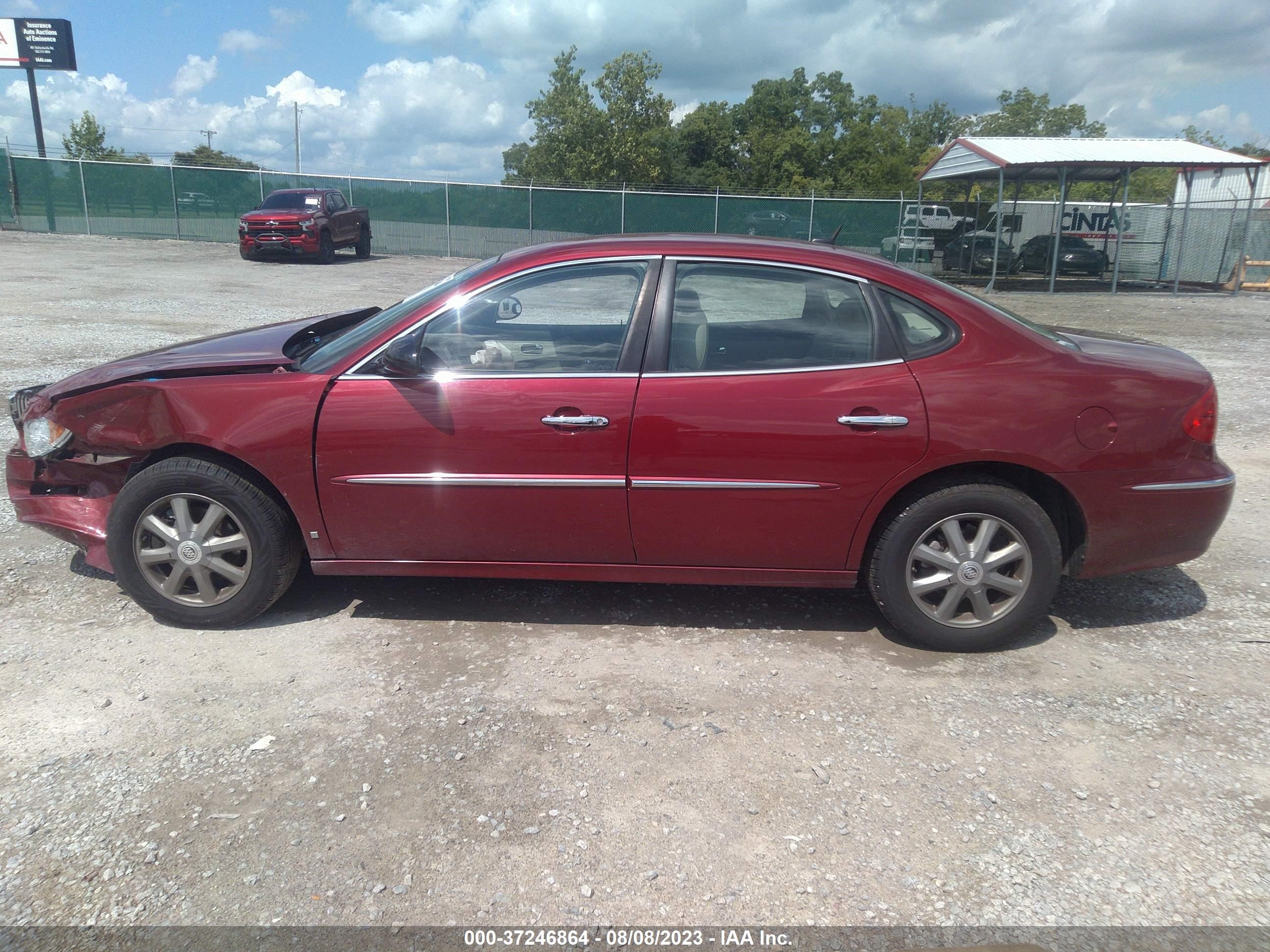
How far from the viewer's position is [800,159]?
59.2 meters

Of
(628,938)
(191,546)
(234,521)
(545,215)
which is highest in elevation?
(545,215)

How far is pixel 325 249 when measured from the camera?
2428cm

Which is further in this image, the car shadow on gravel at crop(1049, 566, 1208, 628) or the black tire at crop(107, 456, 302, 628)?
the car shadow on gravel at crop(1049, 566, 1208, 628)

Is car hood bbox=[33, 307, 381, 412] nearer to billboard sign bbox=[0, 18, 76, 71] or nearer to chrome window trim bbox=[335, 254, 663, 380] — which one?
chrome window trim bbox=[335, 254, 663, 380]

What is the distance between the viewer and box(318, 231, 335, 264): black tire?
24.0 meters

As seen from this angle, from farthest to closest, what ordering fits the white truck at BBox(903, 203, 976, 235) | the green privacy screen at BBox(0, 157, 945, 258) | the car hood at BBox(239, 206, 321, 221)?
the green privacy screen at BBox(0, 157, 945, 258) → the white truck at BBox(903, 203, 976, 235) → the car hood at BBox(239, 206, 321, 221)

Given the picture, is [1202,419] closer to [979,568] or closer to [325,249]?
[979,568]

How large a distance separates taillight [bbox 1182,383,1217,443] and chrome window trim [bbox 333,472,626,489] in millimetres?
2369

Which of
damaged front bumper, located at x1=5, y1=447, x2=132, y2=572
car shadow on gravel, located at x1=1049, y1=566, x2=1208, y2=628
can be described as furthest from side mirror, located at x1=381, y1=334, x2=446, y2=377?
car shadow on gravel, located at x1=1049, y1=566, x2=1208, y2=628

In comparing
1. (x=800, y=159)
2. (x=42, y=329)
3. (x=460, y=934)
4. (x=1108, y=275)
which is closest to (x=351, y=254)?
(x=42, y=329)

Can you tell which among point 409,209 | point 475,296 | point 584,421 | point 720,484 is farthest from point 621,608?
point 409,209

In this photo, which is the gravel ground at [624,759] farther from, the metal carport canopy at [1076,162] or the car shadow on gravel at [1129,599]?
the metal carport canopy at [1076,162]

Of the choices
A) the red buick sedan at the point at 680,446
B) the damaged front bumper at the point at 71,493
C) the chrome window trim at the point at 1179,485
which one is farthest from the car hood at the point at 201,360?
the chrome window trim at the point at 1179,485

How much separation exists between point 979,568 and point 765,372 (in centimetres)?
122
